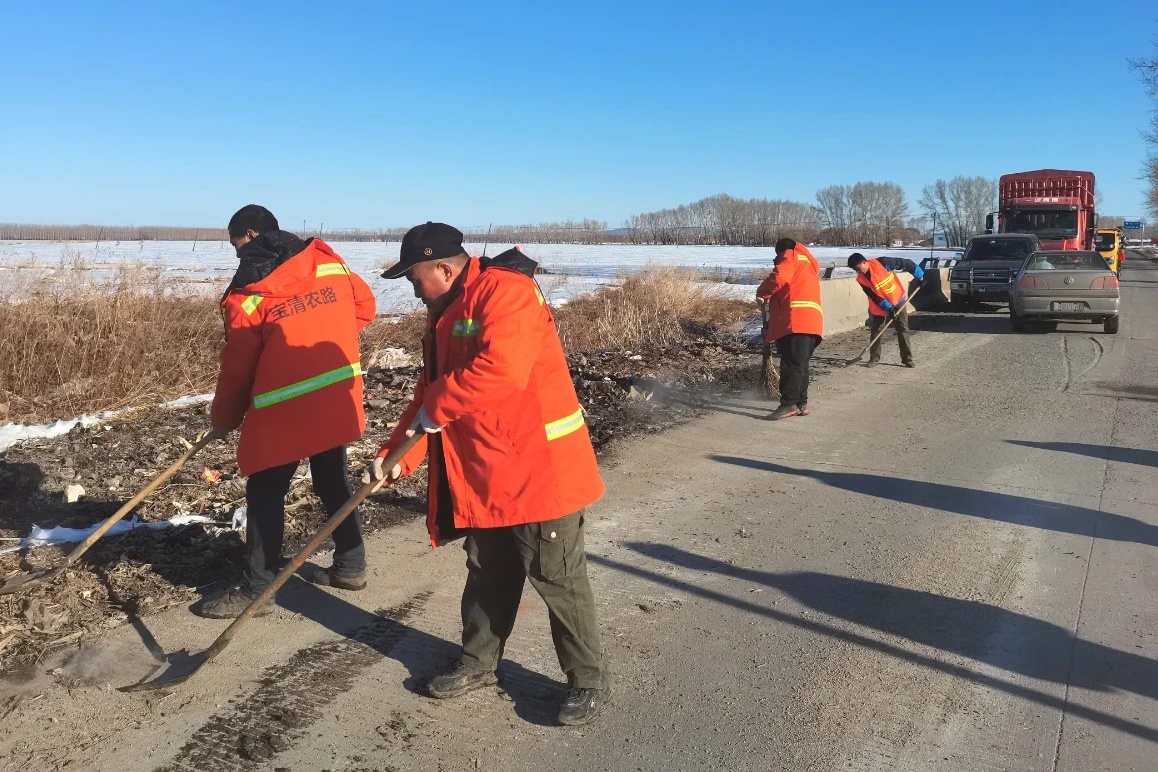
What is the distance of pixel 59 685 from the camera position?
3.55 meters

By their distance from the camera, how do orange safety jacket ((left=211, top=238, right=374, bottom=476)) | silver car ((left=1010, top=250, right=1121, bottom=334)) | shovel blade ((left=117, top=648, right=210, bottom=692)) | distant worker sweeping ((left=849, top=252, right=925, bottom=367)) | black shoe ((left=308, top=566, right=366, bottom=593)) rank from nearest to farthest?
1. shovel blade ((left=117, top=648, right=210, bottom=692))
2. orange safety jacket ((left=211, top=238, right=374, bottom=476))
3. black shoe ((left=308, top=566, right=366, bottom=593))
4. distant worker sweeping ((left=849, top=252, right=925, bottom=367))
5. silver car ((left=1010, top=250, right=1121, bottom=334))

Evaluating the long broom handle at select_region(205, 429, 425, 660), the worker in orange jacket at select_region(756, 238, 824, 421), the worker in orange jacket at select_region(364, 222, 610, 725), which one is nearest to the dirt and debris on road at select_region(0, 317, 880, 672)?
the worker in orange jacket at select_region(756, 238, 824, 421)

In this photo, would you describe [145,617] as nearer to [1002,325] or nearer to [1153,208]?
[1002,325]

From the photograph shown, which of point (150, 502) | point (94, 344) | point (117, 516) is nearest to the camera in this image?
point (117, 516)

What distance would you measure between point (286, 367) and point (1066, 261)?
55.6 ft

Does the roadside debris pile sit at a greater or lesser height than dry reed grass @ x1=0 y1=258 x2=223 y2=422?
lesser

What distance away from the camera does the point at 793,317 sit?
873 cm

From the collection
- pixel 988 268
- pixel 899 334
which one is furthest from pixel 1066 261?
pixel 899 334

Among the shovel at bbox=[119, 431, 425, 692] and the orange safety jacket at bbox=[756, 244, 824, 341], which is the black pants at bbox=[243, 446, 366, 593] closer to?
the shovel at bbox=[119, 431, 425, 692]

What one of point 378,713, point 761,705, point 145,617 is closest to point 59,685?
point 145,617

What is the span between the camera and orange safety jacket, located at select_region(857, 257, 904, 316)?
11719mm

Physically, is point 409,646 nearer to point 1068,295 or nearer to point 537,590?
point 537,590

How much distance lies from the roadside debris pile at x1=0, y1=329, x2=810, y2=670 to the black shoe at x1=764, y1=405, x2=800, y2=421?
2.53ft

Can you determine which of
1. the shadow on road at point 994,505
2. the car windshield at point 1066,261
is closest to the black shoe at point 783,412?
the shadow on road at point 994,505
